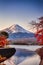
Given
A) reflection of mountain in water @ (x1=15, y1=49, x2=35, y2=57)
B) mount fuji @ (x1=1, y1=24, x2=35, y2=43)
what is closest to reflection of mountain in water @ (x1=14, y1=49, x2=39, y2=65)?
reflection of mountain in water @ (x1=15, y1=49, x2=35, y2=57)

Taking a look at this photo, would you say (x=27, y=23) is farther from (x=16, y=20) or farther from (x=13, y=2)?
(x=13, y=2)

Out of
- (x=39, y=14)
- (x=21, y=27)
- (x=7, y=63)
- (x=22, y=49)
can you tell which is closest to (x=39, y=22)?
(x=39, y=14)

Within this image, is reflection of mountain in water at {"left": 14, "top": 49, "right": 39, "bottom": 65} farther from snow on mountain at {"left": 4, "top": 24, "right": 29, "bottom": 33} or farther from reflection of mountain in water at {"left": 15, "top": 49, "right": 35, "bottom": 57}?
snow on mountain at {"left": 4, "top": 24, "right": 29, "bottom": 33}

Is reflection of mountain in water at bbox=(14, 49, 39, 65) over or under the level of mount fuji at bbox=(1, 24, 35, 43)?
under

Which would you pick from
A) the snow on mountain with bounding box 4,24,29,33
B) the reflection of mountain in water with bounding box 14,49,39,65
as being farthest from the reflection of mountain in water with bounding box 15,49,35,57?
the snow on mountain with bounding box 4,24,29,33

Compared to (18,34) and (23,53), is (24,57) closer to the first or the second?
(23,53)

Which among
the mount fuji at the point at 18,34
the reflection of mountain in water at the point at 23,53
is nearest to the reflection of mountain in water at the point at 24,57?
the reflection of mountain in water at the point at 23,53

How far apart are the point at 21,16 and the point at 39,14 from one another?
0.17m

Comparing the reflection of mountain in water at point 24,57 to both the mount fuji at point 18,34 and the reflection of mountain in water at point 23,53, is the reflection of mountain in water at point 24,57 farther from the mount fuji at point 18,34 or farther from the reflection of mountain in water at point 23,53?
the mount fuji at point 18,34

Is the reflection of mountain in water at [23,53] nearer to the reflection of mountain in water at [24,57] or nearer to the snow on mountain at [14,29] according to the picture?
the reflection of mountain in water at [24,57]

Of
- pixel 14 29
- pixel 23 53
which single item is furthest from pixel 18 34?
pixel 23 53

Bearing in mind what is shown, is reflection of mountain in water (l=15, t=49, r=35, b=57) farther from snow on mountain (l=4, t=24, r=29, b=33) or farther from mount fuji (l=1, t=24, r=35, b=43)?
snow on mountain (l=4, t=24, r=29, b=33)

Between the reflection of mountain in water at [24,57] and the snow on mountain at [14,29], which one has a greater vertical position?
the snow on mountain at [14,29]

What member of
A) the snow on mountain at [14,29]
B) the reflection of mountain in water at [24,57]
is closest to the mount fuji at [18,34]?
the snow on mountain at [14,29]
